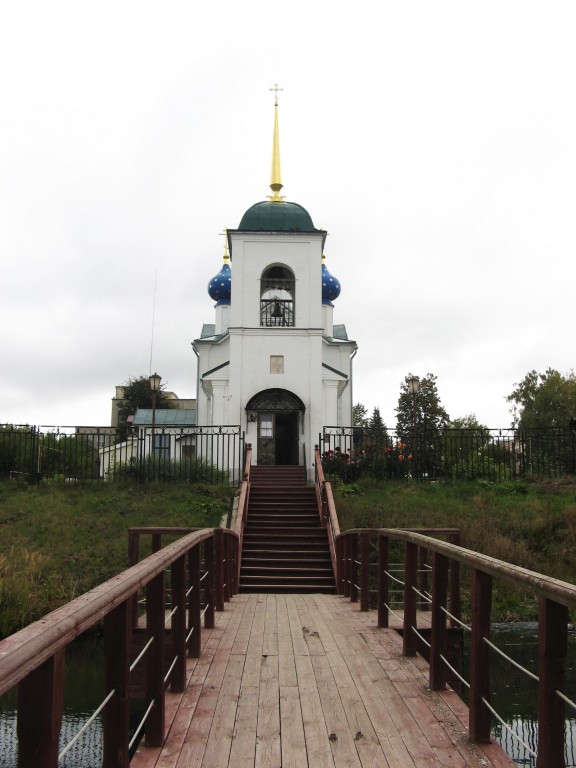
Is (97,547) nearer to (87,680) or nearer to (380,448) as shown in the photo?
(87,680)

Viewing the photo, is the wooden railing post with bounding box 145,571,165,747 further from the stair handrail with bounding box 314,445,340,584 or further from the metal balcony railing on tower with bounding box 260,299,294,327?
the metal balcony railing on tower with bounding box 260,299,294,327

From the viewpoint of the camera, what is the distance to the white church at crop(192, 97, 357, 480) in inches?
844

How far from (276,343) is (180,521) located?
25.0ft

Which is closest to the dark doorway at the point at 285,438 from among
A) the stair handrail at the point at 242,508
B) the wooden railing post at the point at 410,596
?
the stair handrail at the point at 242,508

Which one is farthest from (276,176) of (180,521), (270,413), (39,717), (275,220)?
(39,717)

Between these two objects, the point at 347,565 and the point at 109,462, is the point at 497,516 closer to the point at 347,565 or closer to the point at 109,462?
the point at 347,565

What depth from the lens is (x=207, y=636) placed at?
6.62 metres

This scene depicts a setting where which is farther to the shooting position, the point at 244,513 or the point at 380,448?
the point at 380,448

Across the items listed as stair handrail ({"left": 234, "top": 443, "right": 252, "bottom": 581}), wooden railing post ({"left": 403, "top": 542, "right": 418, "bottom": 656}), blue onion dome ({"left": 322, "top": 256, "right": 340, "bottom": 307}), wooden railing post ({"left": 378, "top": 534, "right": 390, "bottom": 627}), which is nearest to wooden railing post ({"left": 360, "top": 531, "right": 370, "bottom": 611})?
wooden railing post ({"left": 378, "top": 534, "right": 390, "bottom": 627})

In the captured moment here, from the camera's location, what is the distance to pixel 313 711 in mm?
4117

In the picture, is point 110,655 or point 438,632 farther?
point 438,632

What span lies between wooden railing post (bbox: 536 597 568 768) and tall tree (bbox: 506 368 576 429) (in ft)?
154

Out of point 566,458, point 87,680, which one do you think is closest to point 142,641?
point 87,680

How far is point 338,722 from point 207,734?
679 mm
